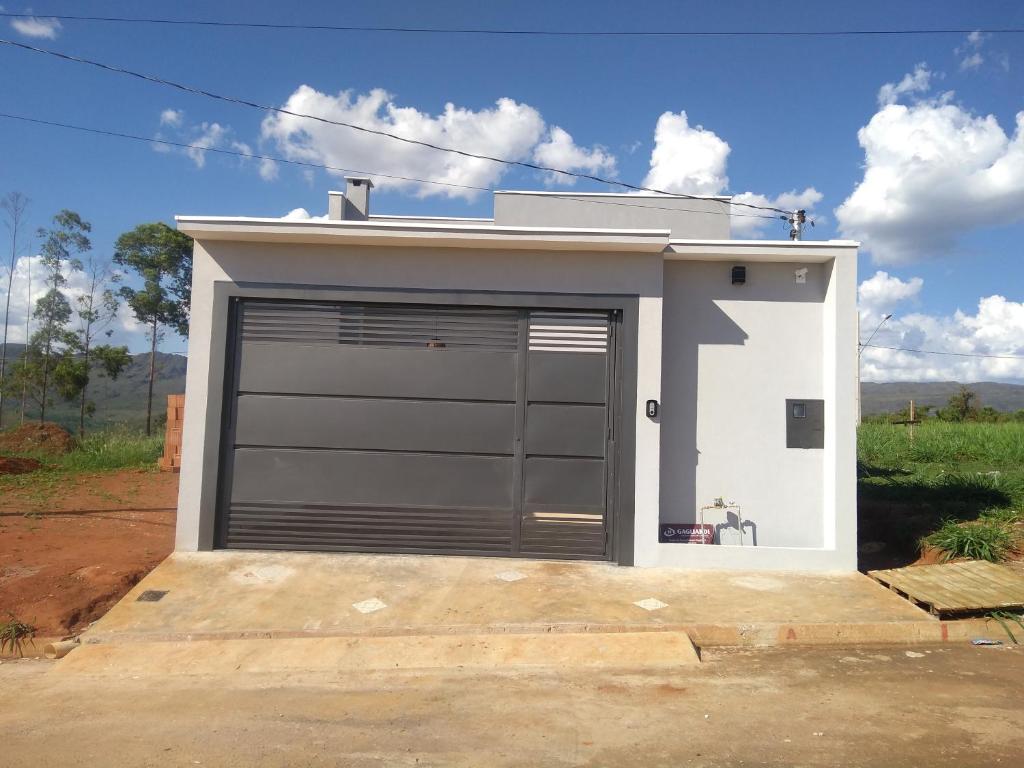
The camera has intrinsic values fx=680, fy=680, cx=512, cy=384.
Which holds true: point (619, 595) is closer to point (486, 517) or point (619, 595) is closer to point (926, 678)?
point (486, 517)

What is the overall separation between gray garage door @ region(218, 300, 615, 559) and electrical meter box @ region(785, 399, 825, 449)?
194 centimetres

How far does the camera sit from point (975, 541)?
23.2 ft

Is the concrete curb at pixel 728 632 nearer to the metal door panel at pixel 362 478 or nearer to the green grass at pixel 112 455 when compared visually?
the metal door panel at pixel 362 478

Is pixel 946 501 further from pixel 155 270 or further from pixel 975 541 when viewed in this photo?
pixel 155 270

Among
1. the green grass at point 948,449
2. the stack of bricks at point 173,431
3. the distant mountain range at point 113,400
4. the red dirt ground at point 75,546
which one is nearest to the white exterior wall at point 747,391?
the red dirt ground at point 75,546

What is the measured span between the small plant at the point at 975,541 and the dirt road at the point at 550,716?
2317 millimetres

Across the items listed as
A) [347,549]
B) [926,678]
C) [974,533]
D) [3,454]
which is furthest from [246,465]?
[3,454]

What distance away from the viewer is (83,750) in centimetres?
348

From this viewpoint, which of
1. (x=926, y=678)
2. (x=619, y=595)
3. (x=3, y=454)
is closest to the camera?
(x=926, y=678)

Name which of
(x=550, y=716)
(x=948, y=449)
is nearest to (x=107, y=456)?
(x=550, y=716)

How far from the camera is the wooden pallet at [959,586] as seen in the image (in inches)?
213

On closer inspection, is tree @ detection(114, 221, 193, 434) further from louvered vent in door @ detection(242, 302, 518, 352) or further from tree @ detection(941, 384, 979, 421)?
tree @ detection(941, 384, 979, 421)

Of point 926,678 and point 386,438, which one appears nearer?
point 926,678

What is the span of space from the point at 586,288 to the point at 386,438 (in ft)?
8.36
